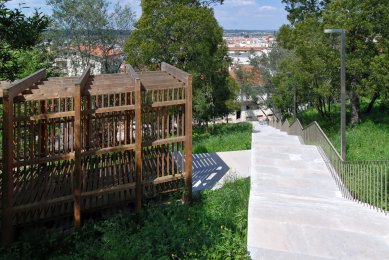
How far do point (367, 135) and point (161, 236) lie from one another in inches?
397

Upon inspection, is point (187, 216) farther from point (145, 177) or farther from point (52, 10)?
point (52, 10)

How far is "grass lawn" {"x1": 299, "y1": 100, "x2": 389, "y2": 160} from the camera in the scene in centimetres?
1148

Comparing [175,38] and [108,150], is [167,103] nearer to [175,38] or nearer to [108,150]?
[108,150]

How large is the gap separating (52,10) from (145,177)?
886 inches

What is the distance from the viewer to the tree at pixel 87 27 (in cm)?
2759

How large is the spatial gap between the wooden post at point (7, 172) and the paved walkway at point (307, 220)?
4.21 meters

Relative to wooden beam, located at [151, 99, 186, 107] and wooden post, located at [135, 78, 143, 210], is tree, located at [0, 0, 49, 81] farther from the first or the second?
wooden beam, located at [151, 99, 186, 107]

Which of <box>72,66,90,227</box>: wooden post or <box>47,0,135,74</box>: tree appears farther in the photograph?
<box>47,0,135,74</box>: tree

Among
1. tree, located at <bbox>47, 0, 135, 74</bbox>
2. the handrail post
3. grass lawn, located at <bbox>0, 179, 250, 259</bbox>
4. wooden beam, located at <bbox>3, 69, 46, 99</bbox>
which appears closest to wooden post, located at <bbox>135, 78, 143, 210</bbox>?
the handrail post

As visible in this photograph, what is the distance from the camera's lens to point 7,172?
23.1 feet

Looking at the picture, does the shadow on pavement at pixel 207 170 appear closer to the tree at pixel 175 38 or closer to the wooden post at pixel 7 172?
the wooden post at pixel 7 172

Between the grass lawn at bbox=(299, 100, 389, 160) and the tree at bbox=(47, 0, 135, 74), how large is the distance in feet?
54.5

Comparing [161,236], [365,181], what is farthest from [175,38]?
[161,236]

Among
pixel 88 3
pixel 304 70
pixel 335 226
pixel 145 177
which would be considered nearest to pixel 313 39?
pixel 304 70
